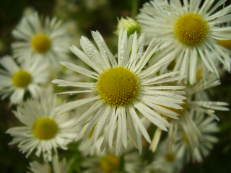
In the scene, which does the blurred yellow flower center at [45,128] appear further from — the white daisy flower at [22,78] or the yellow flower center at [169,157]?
the yellow flower center at [169,157]

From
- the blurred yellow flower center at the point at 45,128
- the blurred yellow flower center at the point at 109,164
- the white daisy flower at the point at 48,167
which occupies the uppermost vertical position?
the blurred yellow flower center at the point at 45,128

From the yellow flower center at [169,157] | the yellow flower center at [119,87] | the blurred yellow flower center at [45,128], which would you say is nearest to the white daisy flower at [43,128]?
the blurred yellow flower center at [45,128]

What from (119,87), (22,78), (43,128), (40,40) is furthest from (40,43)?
(119,87)

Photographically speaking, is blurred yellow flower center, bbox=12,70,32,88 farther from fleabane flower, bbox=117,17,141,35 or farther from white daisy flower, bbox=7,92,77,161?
fleabane flower, bbox=117,17,141,35

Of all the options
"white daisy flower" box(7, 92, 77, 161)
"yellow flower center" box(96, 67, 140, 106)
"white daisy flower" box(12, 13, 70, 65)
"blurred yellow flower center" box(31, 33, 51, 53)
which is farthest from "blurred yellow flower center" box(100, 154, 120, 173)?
"blurred yellow flower center" box(31, 33, 51, 53)

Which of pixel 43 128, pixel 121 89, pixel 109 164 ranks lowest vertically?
pixel 109 164

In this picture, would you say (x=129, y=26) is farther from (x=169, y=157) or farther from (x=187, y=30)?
(x=169, y=157)

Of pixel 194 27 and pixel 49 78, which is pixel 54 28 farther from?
pixel 194 27
